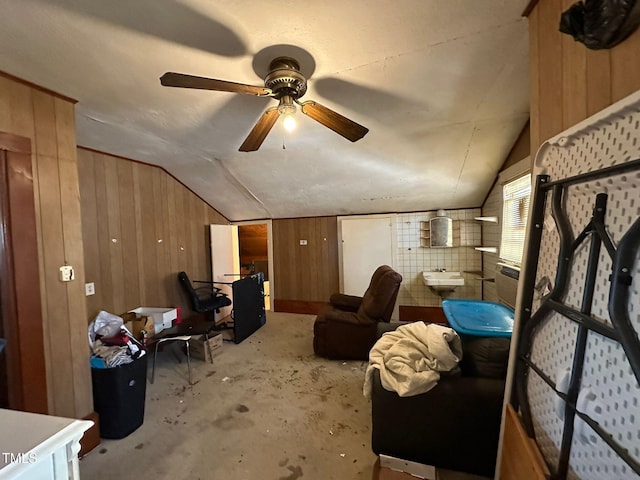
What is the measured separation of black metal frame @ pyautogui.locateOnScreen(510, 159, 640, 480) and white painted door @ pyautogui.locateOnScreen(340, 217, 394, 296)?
3.16 meters

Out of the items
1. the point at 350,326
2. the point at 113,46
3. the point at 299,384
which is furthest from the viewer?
the point at 350,326

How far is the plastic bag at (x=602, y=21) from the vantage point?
686 mm

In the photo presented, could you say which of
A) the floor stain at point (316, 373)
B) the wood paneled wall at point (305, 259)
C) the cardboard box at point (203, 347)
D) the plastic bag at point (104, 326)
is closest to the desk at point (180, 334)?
the cardboard box at point (203, 347)

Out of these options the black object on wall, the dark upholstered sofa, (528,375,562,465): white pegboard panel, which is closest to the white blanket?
the dark upholstered sofa

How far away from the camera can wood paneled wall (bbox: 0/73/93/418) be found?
1.62 meters

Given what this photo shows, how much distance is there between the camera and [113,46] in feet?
4.55

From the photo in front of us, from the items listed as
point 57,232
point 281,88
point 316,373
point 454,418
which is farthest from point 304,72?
point 316,373

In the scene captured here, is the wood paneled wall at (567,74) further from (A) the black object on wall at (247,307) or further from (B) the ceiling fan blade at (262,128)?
(A) the black object on wall at (247,307)

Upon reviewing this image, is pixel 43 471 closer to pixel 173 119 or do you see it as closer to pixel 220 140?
pixel 173 119

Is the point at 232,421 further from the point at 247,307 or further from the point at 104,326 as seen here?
the point at 247,307

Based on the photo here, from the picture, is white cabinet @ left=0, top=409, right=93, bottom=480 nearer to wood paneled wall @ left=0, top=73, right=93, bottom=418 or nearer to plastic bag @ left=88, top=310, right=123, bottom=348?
wood paneled wall @ left=0, top=73, right=93, bottom=418

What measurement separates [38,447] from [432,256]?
168 inches

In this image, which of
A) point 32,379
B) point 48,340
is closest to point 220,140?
point 48,340

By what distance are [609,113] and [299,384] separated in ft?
9.01
